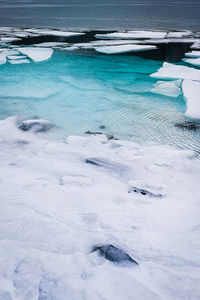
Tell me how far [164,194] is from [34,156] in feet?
3.68

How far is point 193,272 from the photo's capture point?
1.07 meters

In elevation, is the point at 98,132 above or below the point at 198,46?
below

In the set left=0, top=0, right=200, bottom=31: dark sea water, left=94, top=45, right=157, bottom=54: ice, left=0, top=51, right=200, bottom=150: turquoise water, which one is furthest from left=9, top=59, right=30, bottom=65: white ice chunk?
left=0, top=0, right=200, bottom=31: dark sea water

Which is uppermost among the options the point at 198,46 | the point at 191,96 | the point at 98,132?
the point at 198,46

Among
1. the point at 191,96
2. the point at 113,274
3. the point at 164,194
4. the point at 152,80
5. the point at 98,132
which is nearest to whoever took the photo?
the point at 113,274

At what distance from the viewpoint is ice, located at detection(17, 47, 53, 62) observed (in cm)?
589

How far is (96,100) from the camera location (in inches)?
151

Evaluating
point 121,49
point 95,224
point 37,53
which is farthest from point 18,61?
point 95,224

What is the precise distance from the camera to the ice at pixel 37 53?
5891 millimetres

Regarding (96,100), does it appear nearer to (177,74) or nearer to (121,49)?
(177,74)

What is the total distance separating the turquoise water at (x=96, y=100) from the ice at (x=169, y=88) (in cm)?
13

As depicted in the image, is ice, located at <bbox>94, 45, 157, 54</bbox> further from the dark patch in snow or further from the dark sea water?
the dark patch in snow

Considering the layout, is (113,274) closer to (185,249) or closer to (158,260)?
(158,260)

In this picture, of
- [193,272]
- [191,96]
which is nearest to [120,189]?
[193,272]
